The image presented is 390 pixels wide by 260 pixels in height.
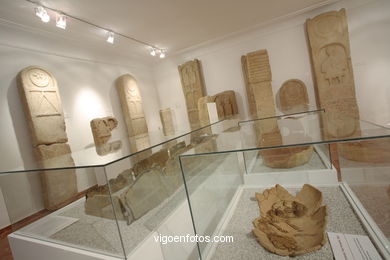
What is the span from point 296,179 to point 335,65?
175 inches

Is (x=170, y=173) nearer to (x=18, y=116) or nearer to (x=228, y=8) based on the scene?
(x=18, y=116)

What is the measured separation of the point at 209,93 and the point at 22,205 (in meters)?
5.20

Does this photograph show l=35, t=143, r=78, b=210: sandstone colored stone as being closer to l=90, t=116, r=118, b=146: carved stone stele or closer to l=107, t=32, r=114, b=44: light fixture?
l=90, t=116, r=118, b=146: carved stone stele

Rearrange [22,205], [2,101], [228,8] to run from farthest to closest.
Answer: [228,8]
[2,101]
[22,205]

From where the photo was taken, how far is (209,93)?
245 inches

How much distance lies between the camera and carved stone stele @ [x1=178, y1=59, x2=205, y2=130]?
19.8 feet

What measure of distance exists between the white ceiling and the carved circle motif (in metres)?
0.77

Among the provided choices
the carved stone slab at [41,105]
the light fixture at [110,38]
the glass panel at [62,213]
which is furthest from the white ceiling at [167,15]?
the glass panel at [62,213]

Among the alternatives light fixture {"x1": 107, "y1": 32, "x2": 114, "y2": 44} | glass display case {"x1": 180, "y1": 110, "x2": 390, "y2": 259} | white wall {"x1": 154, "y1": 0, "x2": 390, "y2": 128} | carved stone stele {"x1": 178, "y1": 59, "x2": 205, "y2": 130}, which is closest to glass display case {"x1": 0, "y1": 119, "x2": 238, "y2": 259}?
glass display case {"x1": 180, "y1": 110, "x2": 390, "y2": 259}

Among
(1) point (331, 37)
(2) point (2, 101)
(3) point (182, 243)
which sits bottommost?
(3) point (182, 243)

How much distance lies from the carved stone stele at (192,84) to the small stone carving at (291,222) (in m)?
4.86

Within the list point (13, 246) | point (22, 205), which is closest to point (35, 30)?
point (22, 205)

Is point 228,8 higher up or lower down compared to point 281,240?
higher up

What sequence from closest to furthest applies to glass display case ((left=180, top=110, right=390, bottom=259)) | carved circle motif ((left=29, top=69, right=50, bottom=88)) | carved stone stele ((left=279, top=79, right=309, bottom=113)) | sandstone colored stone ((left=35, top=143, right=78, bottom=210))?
glass display case ((left=180, top=110, right=390, bottom=259)) < sandstone colored stone ((left=35, top=143, right=78, bottom=210)) < carved circle motif ((left=29, top=69, right=50, bottom=88)) < carved stone stele ((left=279, top=79, right=309, bottom=113))
